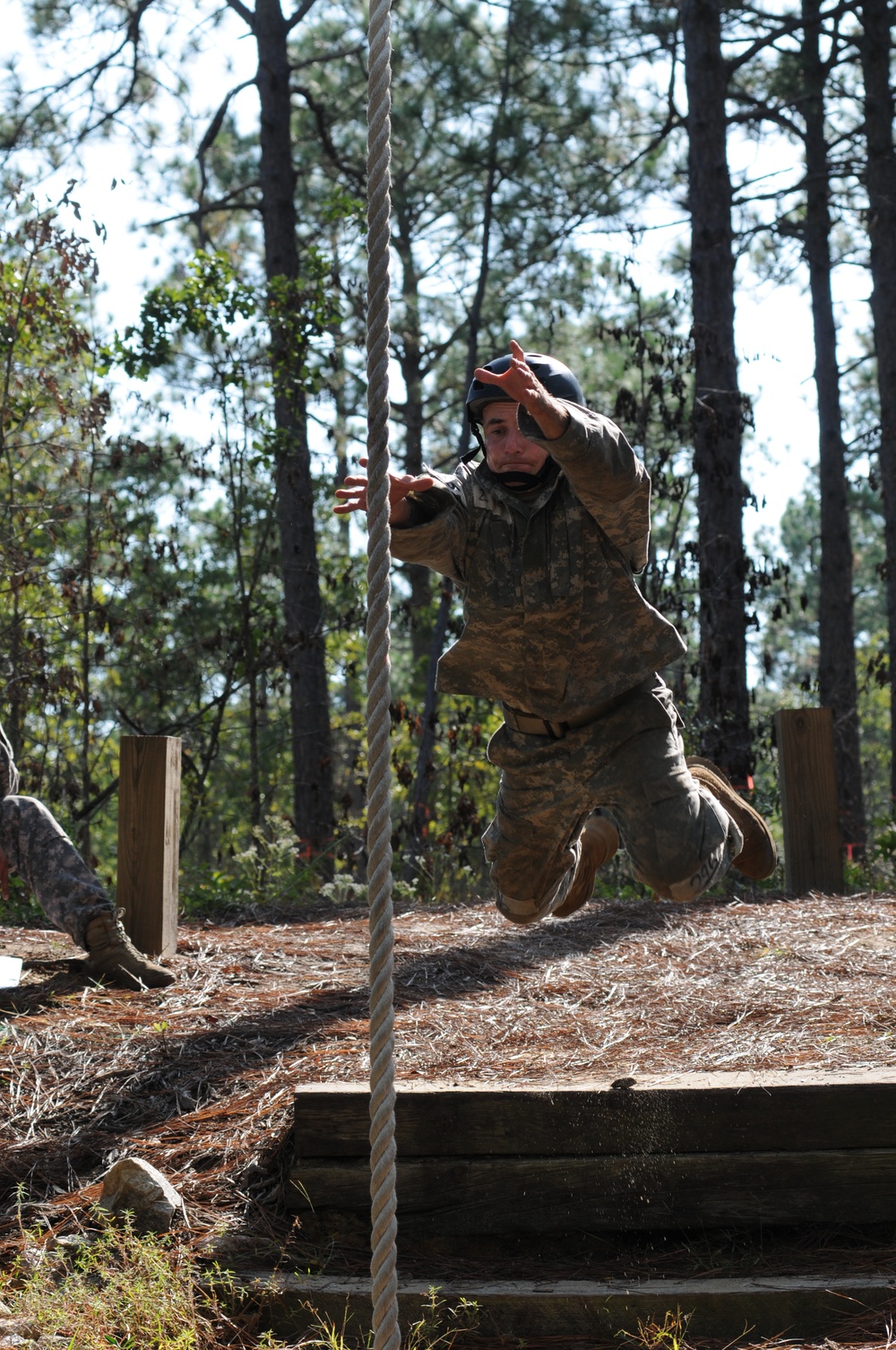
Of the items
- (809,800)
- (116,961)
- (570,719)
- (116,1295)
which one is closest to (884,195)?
(809,800)

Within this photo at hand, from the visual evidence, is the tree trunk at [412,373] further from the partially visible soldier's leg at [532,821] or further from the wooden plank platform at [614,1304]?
the wooden plank platform at [614,1304]

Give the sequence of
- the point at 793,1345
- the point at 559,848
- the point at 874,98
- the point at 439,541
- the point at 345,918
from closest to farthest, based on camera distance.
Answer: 1. the point at 793,1345
2. the point at 439,541
3. the point at 559,848
4. the point at 345,918
5. the point at 874,98

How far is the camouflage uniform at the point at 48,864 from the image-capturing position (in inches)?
205

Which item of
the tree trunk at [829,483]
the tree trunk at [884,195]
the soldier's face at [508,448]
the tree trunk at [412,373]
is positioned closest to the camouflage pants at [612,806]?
the soldier's face at [508,448]

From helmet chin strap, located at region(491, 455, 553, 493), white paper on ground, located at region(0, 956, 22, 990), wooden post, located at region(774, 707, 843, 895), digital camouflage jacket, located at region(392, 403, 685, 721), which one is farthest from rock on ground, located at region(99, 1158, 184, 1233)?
wooden post, located at region(774, 707, 843, 895)

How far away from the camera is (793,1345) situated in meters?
3.10

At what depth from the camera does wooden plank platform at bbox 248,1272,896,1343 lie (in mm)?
3213

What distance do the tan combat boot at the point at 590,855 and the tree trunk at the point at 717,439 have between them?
438 cm

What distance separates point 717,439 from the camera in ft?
32.1

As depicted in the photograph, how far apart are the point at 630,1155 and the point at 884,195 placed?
43.2 ft

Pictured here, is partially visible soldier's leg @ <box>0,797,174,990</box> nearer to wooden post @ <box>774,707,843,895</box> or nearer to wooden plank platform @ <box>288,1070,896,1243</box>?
wooden plank platform @ <box>288,1070,896,1243</box>

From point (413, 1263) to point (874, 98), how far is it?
554 inches

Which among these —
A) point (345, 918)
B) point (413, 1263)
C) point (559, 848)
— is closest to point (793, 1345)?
point (413, 1263)

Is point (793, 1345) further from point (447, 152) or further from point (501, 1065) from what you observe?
point (447, 152)
